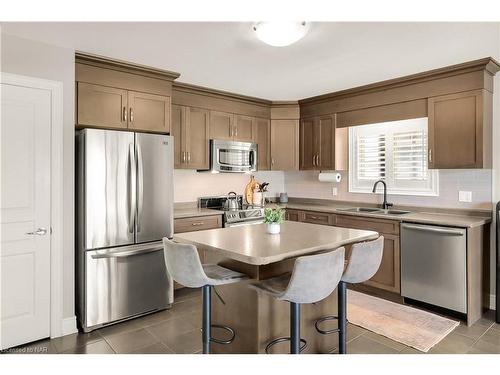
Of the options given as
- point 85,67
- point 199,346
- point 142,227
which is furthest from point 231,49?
point 199,346

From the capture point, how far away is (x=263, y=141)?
507 centimetres

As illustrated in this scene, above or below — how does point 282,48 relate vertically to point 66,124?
above

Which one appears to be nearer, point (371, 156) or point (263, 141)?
point (371, 156)

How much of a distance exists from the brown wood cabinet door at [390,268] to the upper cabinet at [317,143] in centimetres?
137

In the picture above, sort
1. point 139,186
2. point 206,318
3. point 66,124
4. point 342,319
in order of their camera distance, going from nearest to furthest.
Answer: point 206,318
point 342,319
point 66,124
point 139,186

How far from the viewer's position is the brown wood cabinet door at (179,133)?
4.08 metres

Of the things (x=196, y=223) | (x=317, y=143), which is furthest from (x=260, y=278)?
(x=317, y=143)

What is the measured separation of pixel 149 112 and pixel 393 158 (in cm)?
301

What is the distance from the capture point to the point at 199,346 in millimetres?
2717

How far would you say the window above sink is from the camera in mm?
4012

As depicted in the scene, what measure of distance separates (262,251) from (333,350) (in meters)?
1.19

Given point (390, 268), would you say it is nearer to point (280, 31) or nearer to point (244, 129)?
point (244, 129)

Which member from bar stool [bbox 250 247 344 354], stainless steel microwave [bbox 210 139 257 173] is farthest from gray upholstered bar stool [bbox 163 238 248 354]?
stainless steel microwave [bbox 210 139 257 173]

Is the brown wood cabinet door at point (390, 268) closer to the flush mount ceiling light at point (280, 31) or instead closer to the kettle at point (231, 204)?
the kettle at point (231, 204)
